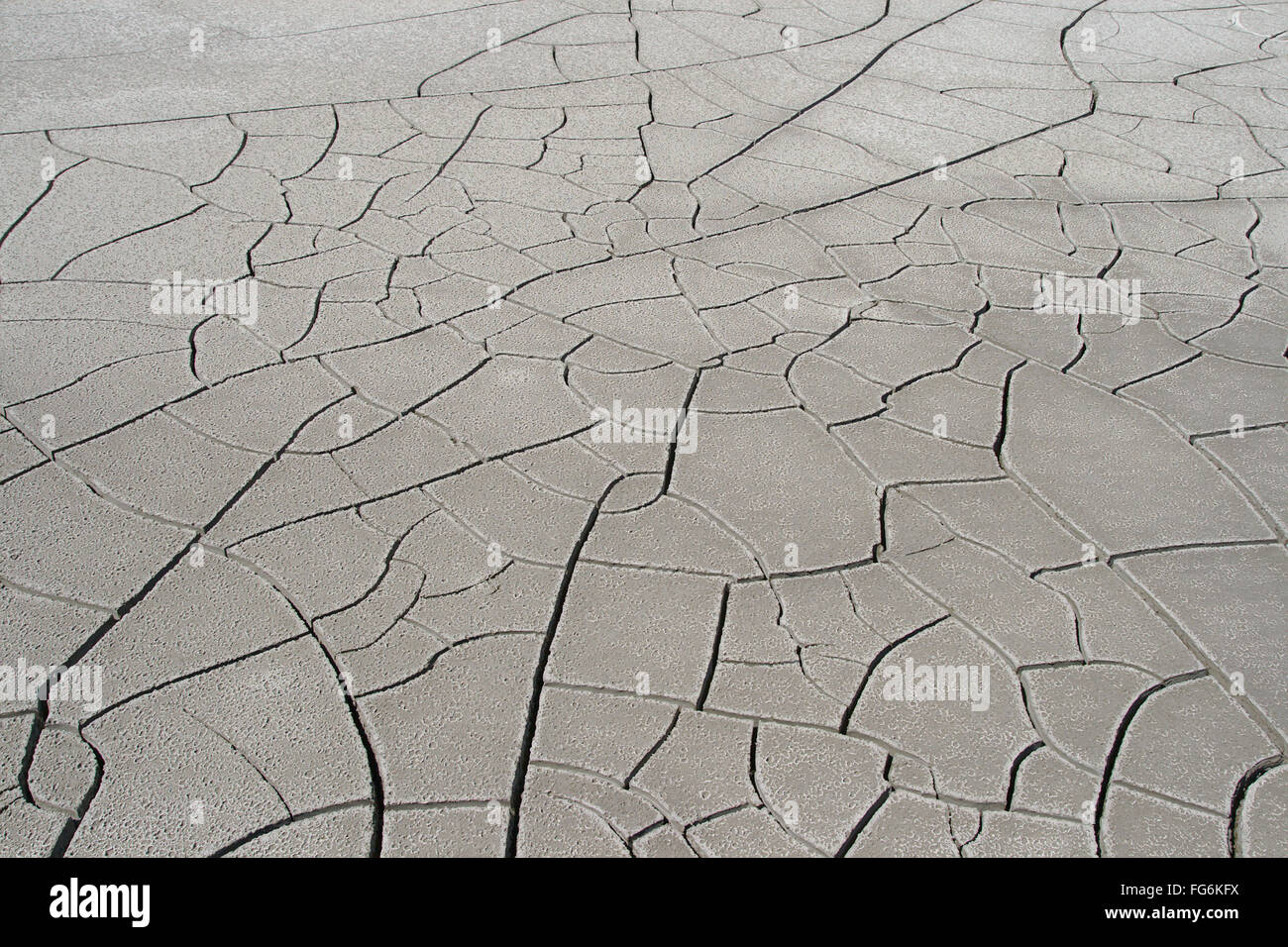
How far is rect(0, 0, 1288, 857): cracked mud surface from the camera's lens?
1.90 meters

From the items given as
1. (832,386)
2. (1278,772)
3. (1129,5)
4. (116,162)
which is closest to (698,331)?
(832,386)

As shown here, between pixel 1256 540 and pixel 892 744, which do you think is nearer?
pixel 892 744

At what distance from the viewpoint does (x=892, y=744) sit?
1.97 m

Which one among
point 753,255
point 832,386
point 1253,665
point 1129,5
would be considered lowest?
point 1253,665

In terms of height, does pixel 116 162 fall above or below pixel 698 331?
above

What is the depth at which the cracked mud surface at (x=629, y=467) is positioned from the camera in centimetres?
190

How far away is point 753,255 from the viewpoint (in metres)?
3.61

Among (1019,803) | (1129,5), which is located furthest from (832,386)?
(1129,5)

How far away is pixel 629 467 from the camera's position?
2.65 m

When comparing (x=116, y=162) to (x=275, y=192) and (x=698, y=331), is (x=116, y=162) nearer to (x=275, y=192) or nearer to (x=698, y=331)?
(x=275, y=192)

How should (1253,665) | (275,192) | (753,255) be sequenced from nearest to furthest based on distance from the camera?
(1253,665)
(753,255)
(275,192)

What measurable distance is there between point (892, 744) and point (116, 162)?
366 cm

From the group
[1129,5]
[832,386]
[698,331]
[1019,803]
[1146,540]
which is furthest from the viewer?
[1129,5]
